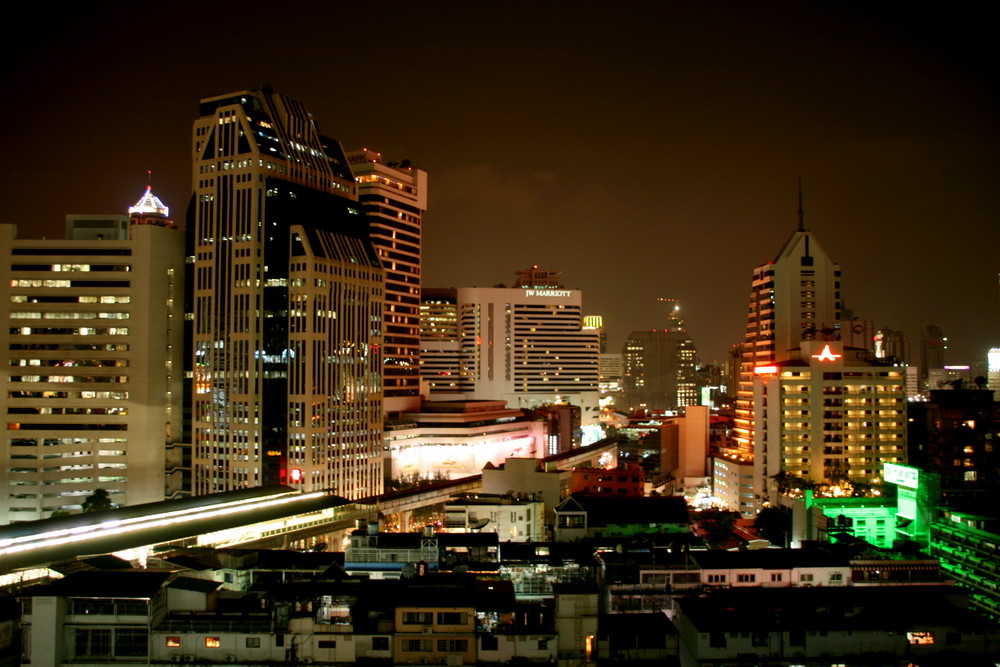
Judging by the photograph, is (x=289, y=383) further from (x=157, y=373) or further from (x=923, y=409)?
(x=923, y=409)

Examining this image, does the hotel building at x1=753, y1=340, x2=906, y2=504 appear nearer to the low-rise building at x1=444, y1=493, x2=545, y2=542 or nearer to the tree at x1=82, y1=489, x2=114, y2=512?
the low-rise building at x1=444, y1=493, x2=545, y2=542

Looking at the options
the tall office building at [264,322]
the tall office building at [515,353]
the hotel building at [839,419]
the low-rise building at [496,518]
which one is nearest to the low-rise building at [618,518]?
the low-rise building at [496,518]

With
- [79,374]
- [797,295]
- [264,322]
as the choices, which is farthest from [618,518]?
[797,295]

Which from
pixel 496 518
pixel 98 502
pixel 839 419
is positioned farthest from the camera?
pixel 839 419

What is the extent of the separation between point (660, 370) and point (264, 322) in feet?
320

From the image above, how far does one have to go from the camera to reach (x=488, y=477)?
128 feet

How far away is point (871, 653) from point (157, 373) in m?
33.4

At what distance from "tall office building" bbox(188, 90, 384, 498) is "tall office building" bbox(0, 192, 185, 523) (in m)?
2.30

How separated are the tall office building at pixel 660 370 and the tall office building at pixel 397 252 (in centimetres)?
7038

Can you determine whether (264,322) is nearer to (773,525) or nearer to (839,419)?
(773,525)

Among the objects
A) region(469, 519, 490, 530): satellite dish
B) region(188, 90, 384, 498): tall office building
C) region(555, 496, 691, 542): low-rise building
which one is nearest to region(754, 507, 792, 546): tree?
region(555, 496, 691, 542): low-rise building

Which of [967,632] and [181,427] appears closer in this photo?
[967,632]

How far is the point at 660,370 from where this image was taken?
13188 centimetres

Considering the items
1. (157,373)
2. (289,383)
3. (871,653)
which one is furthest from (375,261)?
(871,653)
